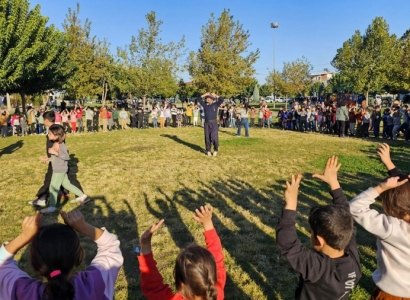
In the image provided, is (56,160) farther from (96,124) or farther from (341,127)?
(96,124)

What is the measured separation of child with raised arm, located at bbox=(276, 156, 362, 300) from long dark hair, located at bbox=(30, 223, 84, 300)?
1262 mm

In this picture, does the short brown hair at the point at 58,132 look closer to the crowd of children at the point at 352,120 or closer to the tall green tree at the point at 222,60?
the crowd of children at the point at 352,120

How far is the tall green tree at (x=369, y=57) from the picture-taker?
37938 millimetres

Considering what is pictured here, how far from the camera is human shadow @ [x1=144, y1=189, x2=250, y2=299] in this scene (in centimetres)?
373

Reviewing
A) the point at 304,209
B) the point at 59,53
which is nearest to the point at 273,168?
the point at 304,209

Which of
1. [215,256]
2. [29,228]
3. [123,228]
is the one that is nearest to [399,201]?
[215,256]

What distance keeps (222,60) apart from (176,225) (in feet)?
85.6

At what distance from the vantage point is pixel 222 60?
29922 mm

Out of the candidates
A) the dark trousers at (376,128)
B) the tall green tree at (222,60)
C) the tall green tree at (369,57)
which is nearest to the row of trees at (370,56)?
the tall green tree at (369,57)

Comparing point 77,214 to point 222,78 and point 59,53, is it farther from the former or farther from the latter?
point 222,78

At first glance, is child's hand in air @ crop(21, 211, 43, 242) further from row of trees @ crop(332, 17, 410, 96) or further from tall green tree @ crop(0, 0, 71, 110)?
row of trees @ crop(332, 17, 410, 96)

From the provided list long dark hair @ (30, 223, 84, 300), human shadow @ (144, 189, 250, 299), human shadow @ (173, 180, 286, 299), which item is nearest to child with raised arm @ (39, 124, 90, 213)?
human shadow @ (144, 189, 250, 299)

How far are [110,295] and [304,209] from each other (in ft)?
16.0

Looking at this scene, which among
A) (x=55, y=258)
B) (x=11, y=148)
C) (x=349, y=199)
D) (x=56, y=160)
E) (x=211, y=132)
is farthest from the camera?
(x=11, y=148)
